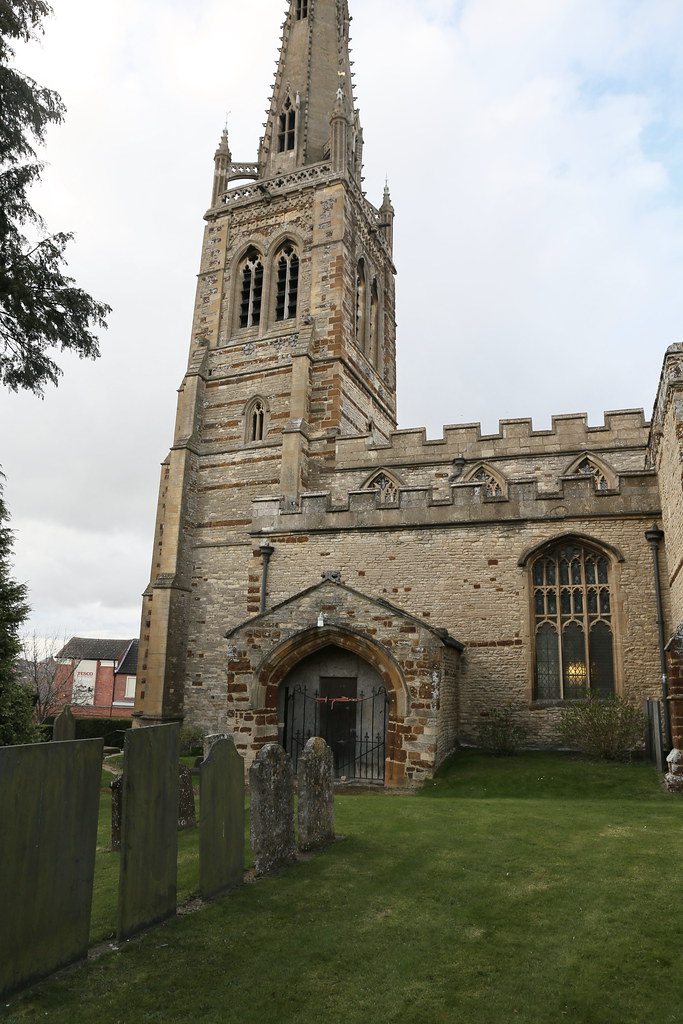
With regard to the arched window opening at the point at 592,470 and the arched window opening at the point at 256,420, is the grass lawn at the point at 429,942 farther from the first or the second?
the arched window opening at the point at 256,420

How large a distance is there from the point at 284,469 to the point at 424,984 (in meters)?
20.0

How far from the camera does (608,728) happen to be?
12.0 meters

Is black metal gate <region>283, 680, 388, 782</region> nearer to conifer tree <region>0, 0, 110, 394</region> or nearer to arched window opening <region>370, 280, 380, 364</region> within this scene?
conifer tree <region>0, 0, 110, 394</region>

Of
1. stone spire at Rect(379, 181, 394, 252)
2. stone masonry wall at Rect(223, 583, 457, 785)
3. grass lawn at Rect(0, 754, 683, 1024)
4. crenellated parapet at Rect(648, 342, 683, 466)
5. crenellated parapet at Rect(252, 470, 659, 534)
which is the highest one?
stone spire at Rect(379, 181, 394, 252)

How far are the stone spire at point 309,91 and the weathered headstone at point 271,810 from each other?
30.0 meters

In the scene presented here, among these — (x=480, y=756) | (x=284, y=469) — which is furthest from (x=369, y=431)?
(x=480, y=756)

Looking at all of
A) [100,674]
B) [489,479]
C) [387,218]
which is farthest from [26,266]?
[100,674]

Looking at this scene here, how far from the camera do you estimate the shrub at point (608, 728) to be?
12.0 metres

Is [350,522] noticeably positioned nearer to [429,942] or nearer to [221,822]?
[221,822]

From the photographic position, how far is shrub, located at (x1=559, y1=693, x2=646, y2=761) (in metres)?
12.0

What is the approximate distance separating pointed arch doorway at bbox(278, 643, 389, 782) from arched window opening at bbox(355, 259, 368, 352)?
63.2 feet

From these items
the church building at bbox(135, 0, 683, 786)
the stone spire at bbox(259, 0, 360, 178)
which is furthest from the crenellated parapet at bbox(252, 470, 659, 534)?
the stone spire at bbox(259, 0, 360, 178)

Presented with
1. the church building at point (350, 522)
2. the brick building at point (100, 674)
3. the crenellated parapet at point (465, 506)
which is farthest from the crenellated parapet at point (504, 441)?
the brick building at point (100, 674)

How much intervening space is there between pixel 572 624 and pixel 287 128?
29907 millimetres
